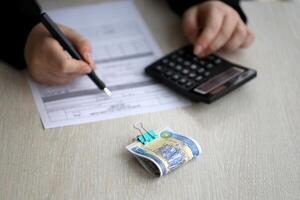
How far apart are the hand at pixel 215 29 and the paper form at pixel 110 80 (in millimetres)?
79

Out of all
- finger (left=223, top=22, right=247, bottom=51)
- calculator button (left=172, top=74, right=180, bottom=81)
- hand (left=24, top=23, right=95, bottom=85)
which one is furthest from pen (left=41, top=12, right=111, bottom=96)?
finger (left=223, top=22, right=247, bottom=51)

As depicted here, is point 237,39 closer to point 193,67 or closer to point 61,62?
point 193,67

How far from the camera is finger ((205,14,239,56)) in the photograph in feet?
2.47

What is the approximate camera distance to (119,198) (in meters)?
0.53

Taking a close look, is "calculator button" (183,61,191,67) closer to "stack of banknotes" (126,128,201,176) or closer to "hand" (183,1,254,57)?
"hand" (183,1,254,57)

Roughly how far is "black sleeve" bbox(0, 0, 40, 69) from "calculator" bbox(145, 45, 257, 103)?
0.73 feet

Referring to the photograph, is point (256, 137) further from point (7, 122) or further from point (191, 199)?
point (7, 122)

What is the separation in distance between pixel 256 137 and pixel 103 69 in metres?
0.29

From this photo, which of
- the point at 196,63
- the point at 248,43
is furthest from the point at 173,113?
the point at 248,43

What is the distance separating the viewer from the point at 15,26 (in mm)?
738

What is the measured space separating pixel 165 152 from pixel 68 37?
28 cm

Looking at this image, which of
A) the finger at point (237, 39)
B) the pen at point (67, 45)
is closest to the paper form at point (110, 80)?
the pen at point (67, 45)

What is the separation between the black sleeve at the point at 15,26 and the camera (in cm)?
72

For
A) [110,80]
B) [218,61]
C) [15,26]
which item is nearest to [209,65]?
[218,61]
